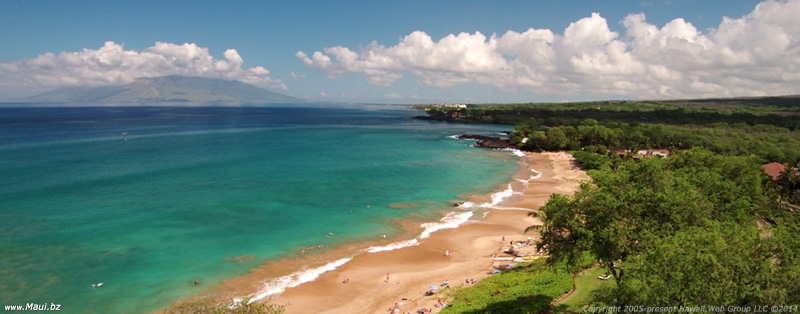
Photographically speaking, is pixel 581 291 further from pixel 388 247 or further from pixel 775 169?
pixel 775 169

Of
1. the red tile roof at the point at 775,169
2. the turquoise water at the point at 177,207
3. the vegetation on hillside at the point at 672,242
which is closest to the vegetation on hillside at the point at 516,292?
the vegetation on hillside at the point at 672,242

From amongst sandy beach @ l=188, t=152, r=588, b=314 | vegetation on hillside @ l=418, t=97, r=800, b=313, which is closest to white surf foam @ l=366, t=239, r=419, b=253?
sandy beach @ l=188, t=152, r=588, b=314

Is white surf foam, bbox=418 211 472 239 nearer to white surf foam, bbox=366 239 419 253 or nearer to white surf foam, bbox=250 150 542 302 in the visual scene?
white surf foam, bbox=250 150 542 302

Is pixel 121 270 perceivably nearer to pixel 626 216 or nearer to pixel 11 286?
pixel 11 286

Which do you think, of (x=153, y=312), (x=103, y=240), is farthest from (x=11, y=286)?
(x=153, y=312)

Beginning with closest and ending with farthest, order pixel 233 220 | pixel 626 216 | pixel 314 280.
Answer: pixel 626 216 → pixel 314 280 → pixel 233 220

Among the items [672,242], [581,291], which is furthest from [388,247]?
[672,242]
